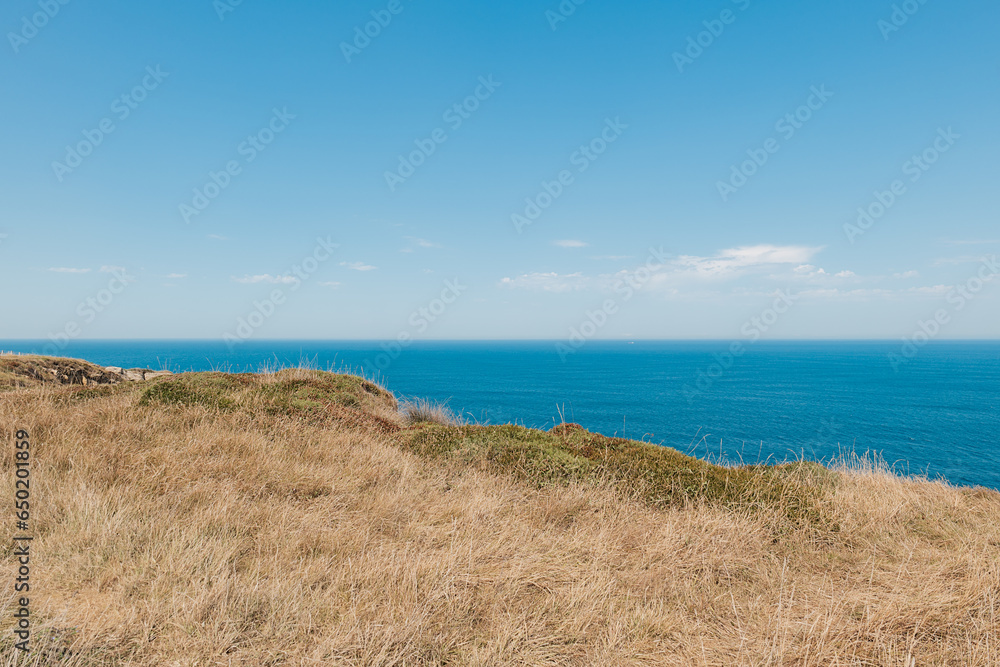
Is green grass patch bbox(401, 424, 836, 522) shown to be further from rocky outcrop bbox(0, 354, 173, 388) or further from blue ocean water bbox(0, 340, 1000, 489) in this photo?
rocky outcrop bbox(0, 354, 173, 388)

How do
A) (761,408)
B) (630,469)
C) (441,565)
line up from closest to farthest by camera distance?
1. (441,565)
2. (630,469)
3. (761,408)

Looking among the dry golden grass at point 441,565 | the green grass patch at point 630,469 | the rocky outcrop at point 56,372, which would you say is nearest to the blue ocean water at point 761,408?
the rocky outcrop at point 56,372

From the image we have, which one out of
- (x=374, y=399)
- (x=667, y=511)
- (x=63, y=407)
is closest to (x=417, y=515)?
(x=667, y=511)

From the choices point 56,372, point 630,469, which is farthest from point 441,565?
point 56,372

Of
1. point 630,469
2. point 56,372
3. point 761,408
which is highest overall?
point 761,408

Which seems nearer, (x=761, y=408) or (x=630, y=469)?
(x=630, y=469)

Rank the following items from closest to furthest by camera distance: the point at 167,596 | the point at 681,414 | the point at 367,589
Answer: the point at 167,596, the point at 367,589, the point at 681,414

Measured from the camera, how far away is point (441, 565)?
482cm

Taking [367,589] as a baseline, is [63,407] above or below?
above

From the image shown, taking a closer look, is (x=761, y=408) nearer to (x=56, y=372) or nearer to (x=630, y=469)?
(x=630, y=469)

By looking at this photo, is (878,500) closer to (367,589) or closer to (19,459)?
(367,589)

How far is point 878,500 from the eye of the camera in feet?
26.0

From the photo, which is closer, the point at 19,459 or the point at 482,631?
the point at 482,631

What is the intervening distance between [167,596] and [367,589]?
1.69 meters
